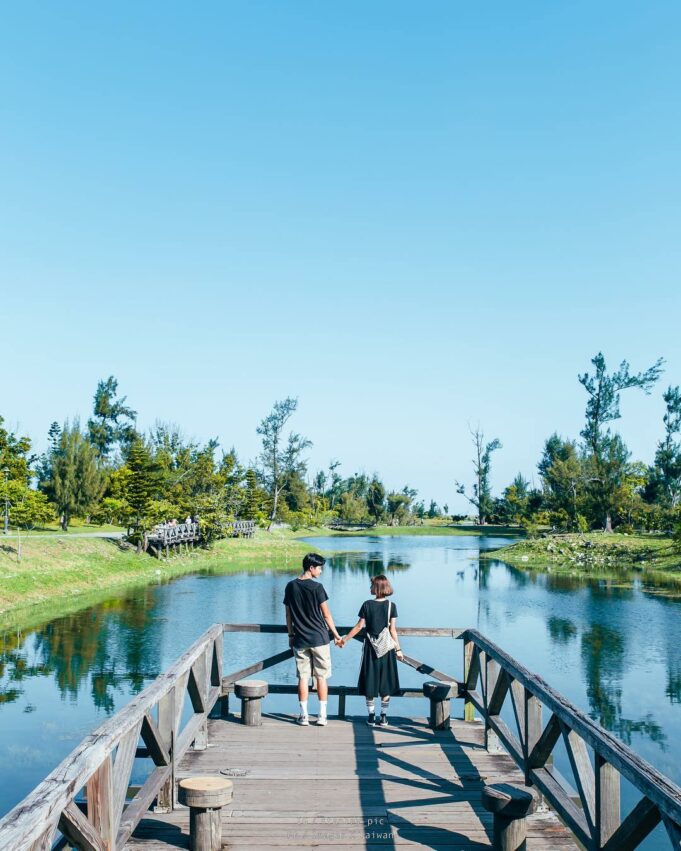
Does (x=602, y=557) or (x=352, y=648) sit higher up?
(x=602, y=557)

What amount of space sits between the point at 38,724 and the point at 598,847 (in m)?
12.0

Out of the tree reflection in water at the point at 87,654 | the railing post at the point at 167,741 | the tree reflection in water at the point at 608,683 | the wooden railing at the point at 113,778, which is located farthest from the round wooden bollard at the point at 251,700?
the tree reflection in water at the point at 608,683

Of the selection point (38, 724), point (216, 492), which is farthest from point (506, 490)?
point (38, 724)

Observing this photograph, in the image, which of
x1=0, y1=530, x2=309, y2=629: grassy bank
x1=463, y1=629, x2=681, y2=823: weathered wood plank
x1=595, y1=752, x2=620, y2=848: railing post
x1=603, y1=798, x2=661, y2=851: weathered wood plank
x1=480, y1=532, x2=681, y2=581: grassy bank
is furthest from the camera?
x1=480, y1=532, x2=681, y2=581: grassy bank

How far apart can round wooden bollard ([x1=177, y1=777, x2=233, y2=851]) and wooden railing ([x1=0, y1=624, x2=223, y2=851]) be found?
0.41m

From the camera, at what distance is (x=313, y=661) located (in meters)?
9.42

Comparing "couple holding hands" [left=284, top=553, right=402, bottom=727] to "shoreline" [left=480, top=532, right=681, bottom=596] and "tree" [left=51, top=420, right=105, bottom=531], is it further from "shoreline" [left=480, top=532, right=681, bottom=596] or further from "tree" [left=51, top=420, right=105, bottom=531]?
"tree" [left=51, top=420, right=105, bottom=531]

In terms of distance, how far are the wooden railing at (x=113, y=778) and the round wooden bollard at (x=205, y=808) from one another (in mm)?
410

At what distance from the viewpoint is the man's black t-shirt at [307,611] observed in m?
9.12

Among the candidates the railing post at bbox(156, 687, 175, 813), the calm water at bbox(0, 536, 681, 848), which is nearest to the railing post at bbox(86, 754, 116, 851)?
the railing post at bbox(156, 687, 175, 813)

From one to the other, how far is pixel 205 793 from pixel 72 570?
1205 inches

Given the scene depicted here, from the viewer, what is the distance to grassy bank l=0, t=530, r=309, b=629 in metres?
27.6

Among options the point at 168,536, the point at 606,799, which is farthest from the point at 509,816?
the point at 168,536

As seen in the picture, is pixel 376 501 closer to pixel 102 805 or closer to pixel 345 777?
pixel 345 777
